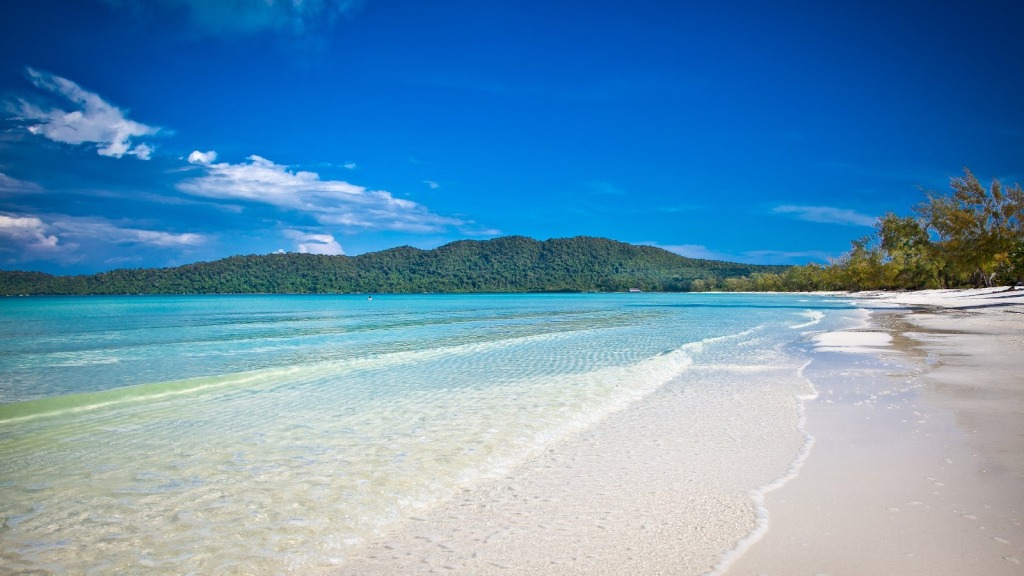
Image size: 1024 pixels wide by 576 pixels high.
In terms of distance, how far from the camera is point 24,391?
11031mm

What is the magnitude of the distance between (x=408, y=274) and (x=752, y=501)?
167 m

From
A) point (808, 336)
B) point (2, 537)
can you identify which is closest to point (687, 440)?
point (2, 537)

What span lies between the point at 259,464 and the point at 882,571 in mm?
5927

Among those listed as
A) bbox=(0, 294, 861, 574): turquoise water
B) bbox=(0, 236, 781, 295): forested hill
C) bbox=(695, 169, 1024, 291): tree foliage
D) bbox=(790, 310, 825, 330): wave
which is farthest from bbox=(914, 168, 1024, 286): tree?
bbox=(0, 236, 781, 295): forested hill

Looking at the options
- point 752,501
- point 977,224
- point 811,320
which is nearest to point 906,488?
point 752,501

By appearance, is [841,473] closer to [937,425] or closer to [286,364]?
[937,425]

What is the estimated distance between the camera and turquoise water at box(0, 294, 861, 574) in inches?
164

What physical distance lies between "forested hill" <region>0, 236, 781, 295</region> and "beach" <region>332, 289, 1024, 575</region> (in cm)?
14534

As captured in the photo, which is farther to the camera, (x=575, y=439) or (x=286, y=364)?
(x=286, y=364)

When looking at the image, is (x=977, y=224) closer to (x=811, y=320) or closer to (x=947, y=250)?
(x=947, y=250)

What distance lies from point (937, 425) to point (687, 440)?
3298 millimetres

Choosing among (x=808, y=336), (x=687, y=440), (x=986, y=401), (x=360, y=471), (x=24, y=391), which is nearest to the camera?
(x=360, y=471)

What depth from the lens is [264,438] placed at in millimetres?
7258

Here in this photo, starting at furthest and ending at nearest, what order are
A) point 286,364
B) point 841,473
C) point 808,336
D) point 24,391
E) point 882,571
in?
point 808,336 → point 286,364 → point 24,391 → point 841,473 → point 882,571
